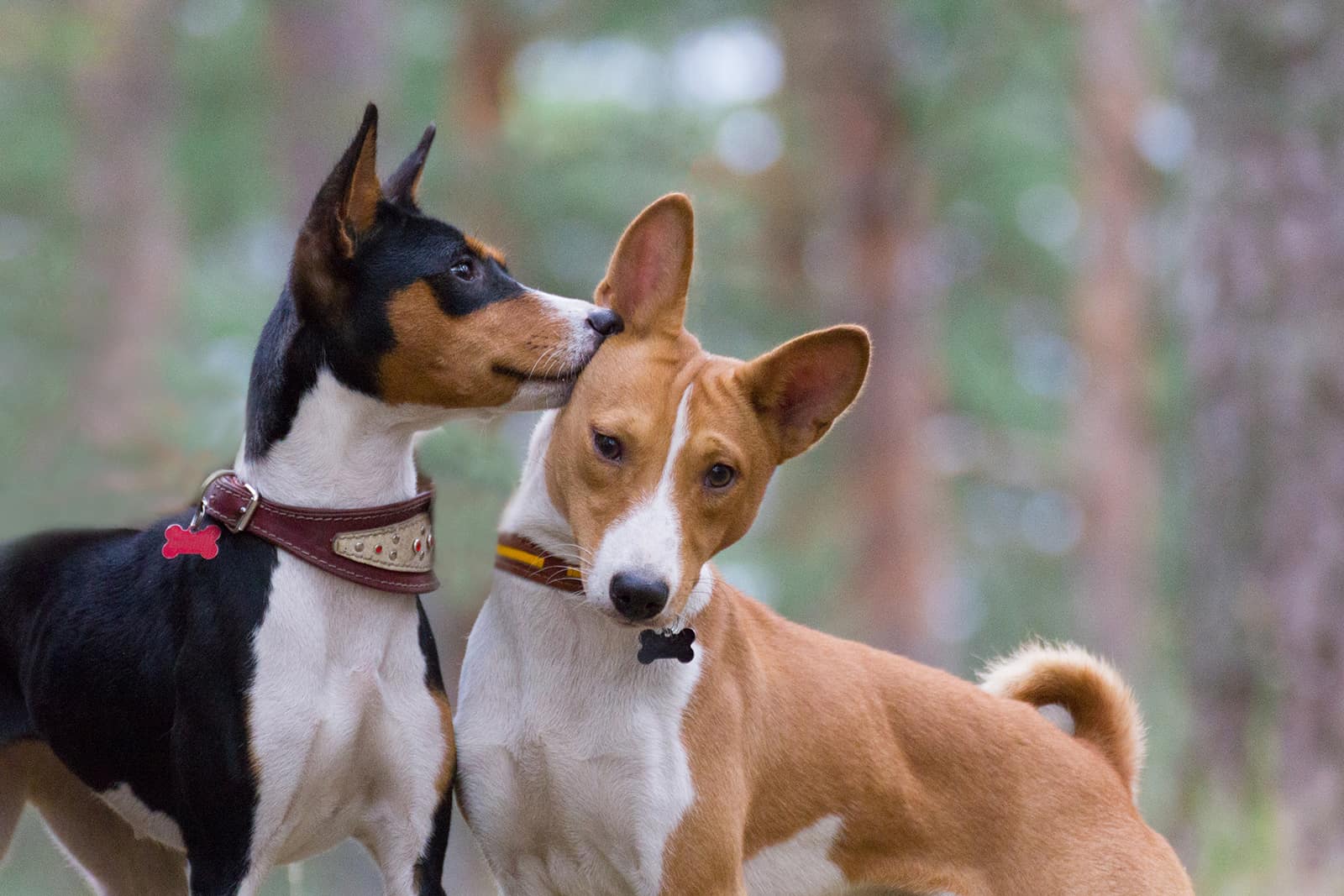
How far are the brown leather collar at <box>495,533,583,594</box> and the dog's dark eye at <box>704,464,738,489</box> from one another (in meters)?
0.38

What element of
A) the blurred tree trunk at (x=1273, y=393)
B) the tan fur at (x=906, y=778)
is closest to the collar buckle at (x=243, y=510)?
the tan fur at (x=906, y=778)

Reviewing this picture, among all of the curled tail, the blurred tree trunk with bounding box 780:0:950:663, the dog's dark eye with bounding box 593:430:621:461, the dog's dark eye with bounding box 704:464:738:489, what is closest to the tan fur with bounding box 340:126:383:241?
the dog's dark eye with bounding box 593:430:621:461

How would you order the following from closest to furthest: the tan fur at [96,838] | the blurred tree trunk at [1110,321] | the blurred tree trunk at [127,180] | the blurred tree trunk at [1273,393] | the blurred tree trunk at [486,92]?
the tan fur at [96,838]
the blurred tree trunk at [1273,393]
the blurred tree trunk at [127,180]
the blurred tree trunk at [486,92]
the blurred tree trunk at [1110,321]

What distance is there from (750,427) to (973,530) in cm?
1725

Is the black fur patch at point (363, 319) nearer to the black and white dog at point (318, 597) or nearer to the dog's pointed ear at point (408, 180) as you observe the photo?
the black and white dog at point (318, 597)

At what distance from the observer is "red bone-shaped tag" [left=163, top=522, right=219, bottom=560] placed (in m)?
3.12

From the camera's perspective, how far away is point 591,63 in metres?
15.9

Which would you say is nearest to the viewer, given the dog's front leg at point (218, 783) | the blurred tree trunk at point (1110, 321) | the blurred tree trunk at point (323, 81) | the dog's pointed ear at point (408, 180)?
the dog's front leg at point (218, 783)

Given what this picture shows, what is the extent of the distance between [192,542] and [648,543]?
950 millimetres

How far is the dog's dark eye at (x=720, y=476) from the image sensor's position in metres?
3.24

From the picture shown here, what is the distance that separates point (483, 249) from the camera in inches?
133

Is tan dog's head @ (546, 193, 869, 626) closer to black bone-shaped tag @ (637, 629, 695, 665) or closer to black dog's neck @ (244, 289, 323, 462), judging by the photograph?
black bone-shaped tag @ (637, 629, 695, 665)

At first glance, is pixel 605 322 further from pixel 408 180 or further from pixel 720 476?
pixel 408 180

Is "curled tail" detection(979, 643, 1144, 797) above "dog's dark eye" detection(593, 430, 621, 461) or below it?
below
